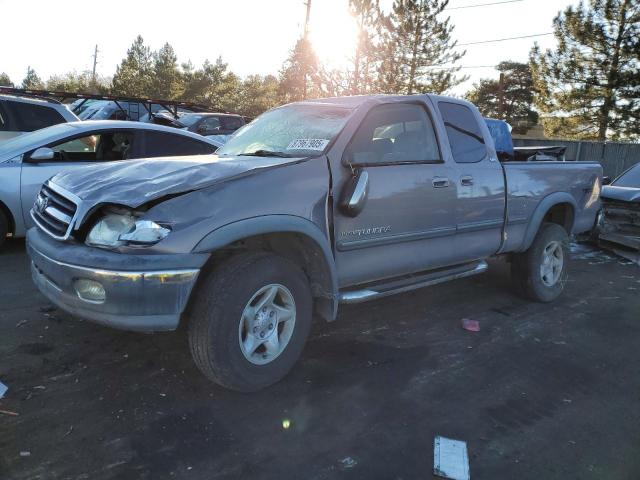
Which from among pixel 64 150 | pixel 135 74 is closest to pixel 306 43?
pixel 64 150

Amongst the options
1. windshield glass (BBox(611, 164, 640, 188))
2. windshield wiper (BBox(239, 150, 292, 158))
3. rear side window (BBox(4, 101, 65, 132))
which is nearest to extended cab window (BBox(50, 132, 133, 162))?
rear side window (BBox(4, 101, 65, 132))

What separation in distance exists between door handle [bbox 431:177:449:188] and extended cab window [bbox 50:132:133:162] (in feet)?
13.1

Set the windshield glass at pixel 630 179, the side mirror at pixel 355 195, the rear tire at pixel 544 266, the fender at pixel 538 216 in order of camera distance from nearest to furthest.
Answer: the side mirror at pixel 355 195
the fender at pixel 538 216
the rear tire at pixel 544 266
the windshield glass at pixel 630 179

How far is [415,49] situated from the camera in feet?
98.4

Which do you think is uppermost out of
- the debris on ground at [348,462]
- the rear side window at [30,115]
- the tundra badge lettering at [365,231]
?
the rear side window at [30,115]

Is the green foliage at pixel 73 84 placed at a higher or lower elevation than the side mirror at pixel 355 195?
higher

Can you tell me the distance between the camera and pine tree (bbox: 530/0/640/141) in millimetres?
24656

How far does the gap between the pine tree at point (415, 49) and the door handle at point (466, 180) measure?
25891 millimetres

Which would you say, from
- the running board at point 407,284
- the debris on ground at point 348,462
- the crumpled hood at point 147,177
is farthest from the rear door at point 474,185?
the debris on ground at point 348,462

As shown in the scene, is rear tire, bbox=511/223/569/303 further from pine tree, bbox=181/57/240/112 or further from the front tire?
pine tree, bbox=181/57/240/112

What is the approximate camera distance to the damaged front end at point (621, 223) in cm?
772

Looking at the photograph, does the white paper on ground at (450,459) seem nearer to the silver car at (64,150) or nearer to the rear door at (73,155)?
the silver car at (64,150)

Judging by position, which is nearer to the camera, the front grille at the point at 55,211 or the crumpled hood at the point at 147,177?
the crumpled hood at the point at 147,177

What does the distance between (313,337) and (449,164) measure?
1.77 meters
